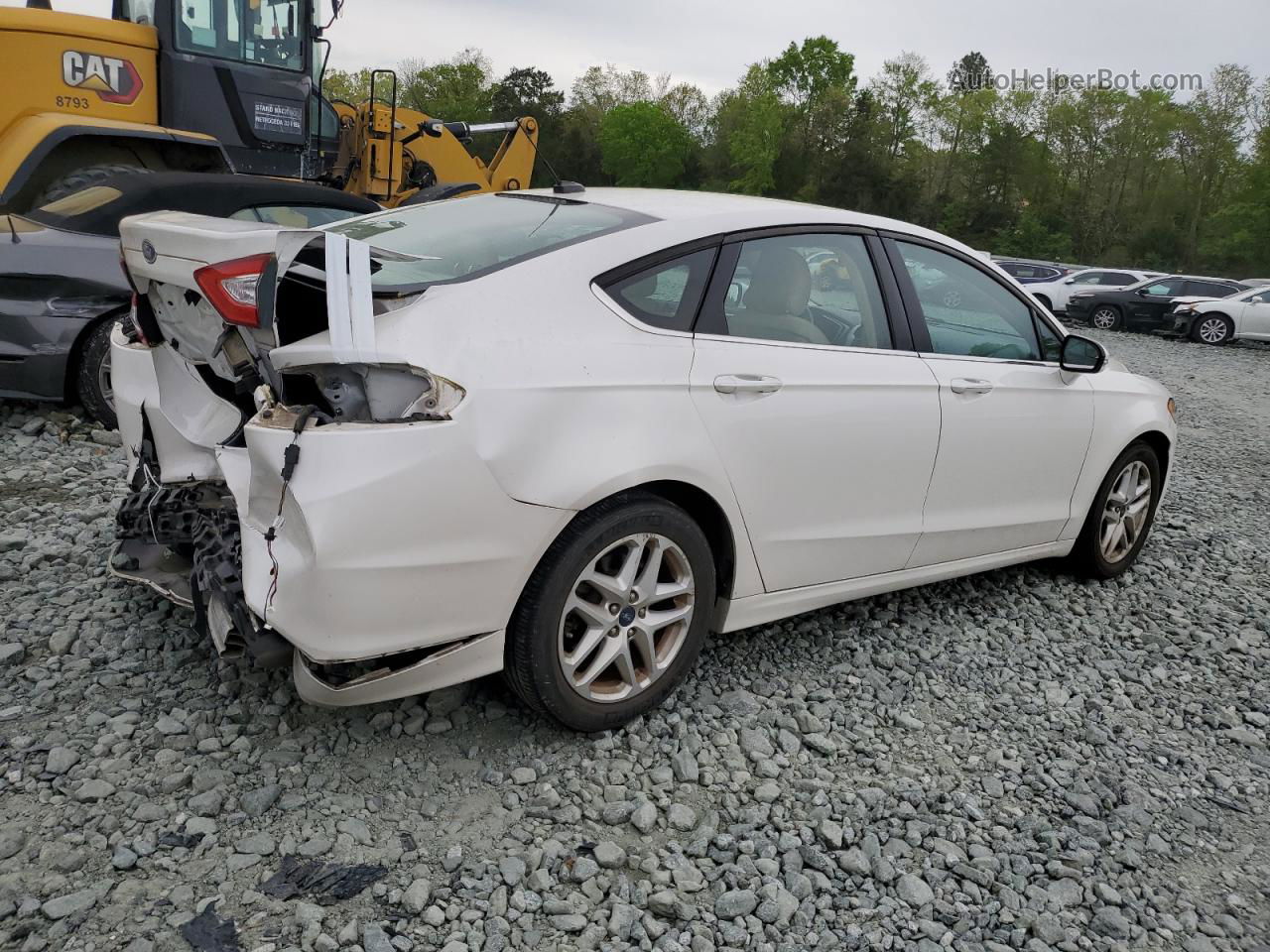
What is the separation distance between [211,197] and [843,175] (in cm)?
5987

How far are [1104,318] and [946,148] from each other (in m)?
46.3

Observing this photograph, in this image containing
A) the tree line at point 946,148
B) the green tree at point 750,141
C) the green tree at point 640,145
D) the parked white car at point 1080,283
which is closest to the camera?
the parked white car at point 1080,283

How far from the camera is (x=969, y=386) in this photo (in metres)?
3.76

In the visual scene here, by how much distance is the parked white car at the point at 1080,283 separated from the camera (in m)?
23.6

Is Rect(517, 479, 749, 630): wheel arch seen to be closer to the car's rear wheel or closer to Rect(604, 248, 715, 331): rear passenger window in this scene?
Rect(604, 248, 715, 331): rear passenger window

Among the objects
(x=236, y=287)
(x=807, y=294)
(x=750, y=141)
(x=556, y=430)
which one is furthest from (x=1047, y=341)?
(x=750, y=141)

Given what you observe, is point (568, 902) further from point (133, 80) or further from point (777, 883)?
point (133, 80)

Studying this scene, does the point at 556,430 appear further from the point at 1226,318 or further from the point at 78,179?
the point at 1226,318

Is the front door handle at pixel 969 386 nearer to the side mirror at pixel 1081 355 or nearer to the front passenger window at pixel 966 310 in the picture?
the front passenger window at pixel 966 310

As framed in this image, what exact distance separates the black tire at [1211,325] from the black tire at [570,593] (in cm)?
2143

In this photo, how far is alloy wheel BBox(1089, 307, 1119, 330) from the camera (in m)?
23.0

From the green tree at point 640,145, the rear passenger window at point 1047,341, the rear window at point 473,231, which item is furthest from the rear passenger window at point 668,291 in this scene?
the green tree at point 640,145

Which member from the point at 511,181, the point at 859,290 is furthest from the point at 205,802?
the point at 511,181

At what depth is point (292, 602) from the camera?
245 centimetres
